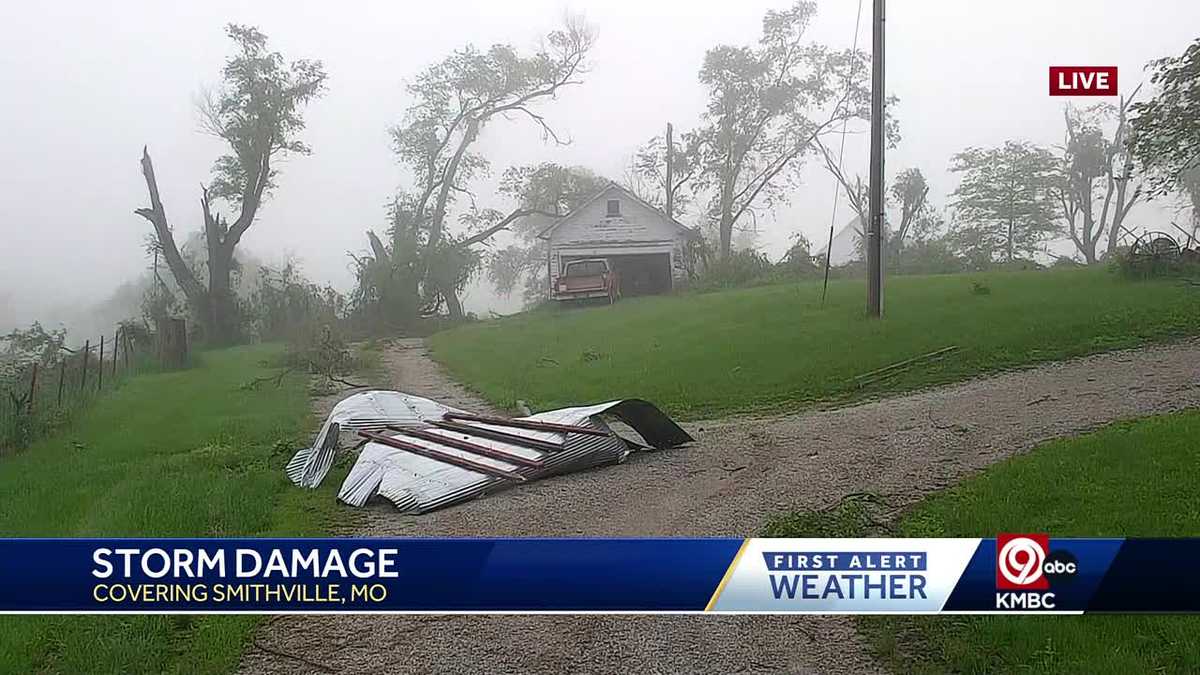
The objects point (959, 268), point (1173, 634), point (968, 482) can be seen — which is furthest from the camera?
point (959, 268)

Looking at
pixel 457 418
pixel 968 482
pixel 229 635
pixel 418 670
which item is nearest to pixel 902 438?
pixel 968 482

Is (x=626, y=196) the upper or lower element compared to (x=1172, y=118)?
lower

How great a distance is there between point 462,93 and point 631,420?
1.21 m

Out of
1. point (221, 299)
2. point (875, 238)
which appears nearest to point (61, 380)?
point (221, 299)

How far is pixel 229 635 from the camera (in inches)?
108

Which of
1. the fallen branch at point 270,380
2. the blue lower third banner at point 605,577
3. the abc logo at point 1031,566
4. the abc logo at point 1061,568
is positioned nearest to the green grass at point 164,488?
the fallen branch at point 270,380

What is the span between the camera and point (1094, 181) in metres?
3.34

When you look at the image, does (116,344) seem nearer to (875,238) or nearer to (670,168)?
(670,168)

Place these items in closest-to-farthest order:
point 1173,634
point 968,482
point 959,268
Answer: point 1173,634 → point 968,482 → point 959,268

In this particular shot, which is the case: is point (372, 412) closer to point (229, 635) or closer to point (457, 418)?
point (457, 418)

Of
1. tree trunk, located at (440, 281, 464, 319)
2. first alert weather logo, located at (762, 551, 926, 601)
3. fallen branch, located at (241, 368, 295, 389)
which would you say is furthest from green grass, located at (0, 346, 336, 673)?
first alert weather logo, located at (762, 551, 926, 601)

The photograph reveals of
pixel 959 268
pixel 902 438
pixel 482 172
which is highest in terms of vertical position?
pixel 482 172

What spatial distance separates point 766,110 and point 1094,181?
1077 mm

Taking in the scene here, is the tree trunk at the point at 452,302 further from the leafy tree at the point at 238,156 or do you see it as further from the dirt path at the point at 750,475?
the leafy tree at the point at 238,156
